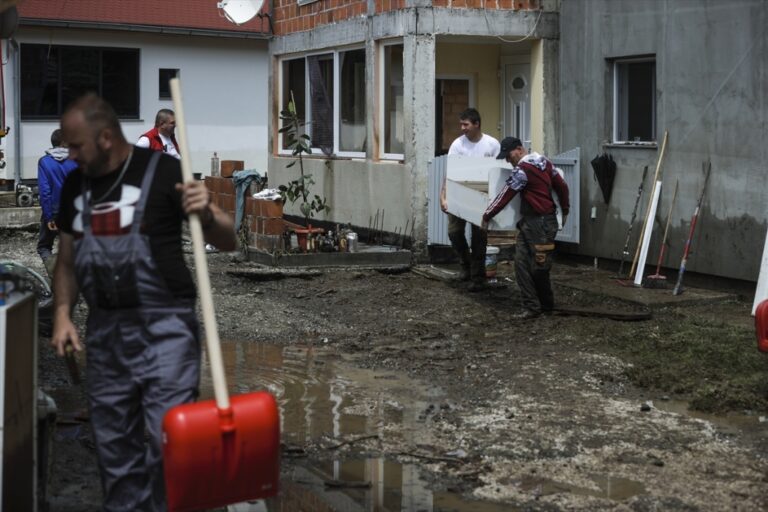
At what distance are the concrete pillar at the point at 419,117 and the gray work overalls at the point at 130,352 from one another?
1057 cm

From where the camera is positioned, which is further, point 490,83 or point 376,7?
point 490,83

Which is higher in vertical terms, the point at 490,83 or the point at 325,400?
the point at 490,83

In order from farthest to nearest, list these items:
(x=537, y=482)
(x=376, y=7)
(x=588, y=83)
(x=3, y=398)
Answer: (x=376, y=7) → (x=588, y=83) → (x=537, y=482) → (x=3, y=398)

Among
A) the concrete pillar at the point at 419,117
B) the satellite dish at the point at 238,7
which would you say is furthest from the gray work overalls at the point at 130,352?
the satellite dish at the point at 238,7

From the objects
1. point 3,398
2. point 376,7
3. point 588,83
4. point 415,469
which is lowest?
point 415,469

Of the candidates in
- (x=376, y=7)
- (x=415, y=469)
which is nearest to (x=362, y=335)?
(x=415, y=469)

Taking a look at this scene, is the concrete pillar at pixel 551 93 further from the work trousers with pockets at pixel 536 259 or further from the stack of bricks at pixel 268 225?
the work trousers with pockets at pixel 536 259

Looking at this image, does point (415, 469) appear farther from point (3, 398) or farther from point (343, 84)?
point (343, 84)

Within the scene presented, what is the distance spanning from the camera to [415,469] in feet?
21.5

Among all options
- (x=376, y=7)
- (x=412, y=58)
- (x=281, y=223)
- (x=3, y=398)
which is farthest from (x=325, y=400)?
(x=376, y=7)

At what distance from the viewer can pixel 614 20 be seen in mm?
14375

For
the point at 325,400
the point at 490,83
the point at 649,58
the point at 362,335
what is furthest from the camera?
the point at 490,83

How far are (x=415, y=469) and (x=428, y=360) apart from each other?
10.1ft

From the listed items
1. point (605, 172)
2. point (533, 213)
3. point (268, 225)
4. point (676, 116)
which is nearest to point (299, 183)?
point (268, 225)
